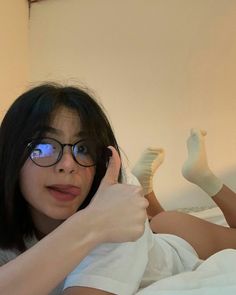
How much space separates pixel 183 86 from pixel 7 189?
3.51 ft

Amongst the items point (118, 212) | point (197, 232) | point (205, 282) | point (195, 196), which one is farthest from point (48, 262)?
point (195, 196)

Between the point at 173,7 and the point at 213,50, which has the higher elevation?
the point at 173,7

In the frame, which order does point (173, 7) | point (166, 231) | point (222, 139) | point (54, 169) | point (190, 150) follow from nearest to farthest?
point (54, 169), point (166, 231), point (190, 150), point (222, 139), point (173, 7)

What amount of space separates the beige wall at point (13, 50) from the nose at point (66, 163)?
1009 mm

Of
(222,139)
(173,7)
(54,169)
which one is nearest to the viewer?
(54,169)

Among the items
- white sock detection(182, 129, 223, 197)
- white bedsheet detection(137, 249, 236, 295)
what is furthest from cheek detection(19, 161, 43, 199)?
white sock detection(182, 129, 223, 197)

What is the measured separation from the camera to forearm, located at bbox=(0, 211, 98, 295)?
0.58 meters

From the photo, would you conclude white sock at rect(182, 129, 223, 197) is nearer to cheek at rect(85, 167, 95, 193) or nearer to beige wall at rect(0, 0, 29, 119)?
cheek at rect(85, 167, 95, 193)

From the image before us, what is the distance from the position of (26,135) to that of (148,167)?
2.36 feet

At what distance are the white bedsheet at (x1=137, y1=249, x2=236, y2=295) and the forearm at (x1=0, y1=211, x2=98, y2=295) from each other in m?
0.12

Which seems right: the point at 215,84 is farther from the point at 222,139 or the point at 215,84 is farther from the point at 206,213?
the point at 206,213

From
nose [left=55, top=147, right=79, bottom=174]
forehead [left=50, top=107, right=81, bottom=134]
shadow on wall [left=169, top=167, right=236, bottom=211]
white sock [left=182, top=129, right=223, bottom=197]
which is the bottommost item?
shadow on wall [left=169, top=167, right=236, bottom=211]

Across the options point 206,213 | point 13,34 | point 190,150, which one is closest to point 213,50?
point 190,150

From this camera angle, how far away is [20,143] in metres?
0.80
